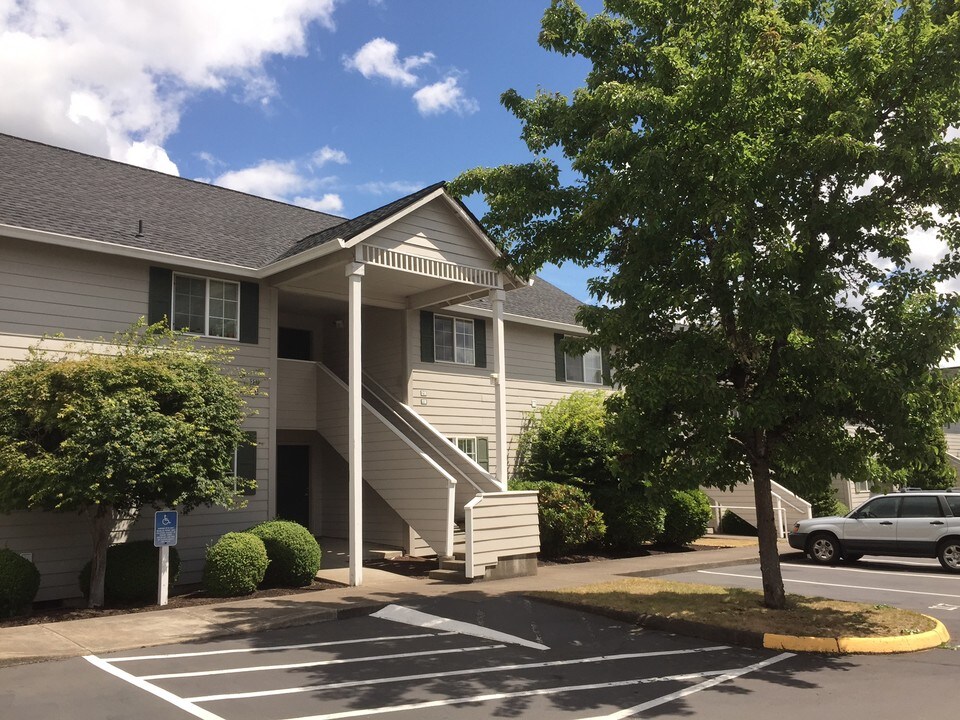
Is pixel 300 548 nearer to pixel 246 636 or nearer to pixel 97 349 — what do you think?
pixel 246 636

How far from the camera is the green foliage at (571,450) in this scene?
18422mm

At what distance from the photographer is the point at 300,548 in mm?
13180

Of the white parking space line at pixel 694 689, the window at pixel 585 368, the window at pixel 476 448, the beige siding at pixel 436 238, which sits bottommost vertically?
the white parking space line at pixel 694 689

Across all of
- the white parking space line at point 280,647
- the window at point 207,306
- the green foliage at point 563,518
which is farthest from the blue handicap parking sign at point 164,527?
the green foliage at point 563,518

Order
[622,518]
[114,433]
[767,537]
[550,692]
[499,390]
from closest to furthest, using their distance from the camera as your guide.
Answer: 1. [550,692]
2. [767,537]
3. [114,433]
4. [499,390]
5. [622,518]

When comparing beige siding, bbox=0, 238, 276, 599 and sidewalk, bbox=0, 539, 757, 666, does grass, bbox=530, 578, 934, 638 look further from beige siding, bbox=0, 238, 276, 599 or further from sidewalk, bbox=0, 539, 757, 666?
beige siding, bbox=0, 238, 276, 599

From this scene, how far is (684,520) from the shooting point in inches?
764

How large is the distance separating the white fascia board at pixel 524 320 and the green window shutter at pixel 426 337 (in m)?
0.60

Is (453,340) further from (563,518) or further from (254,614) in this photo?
(254,614)

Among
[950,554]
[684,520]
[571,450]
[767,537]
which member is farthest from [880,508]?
[767,537]

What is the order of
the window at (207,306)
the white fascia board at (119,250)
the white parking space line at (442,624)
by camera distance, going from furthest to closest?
the window at (207,306)
the white fascia board at (119,250)
the white parking space line at (442,624)

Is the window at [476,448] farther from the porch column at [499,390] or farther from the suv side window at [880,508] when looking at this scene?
the suv side window at [880,508]

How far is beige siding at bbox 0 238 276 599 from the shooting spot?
1246 cm

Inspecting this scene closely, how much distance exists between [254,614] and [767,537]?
22.9ft
